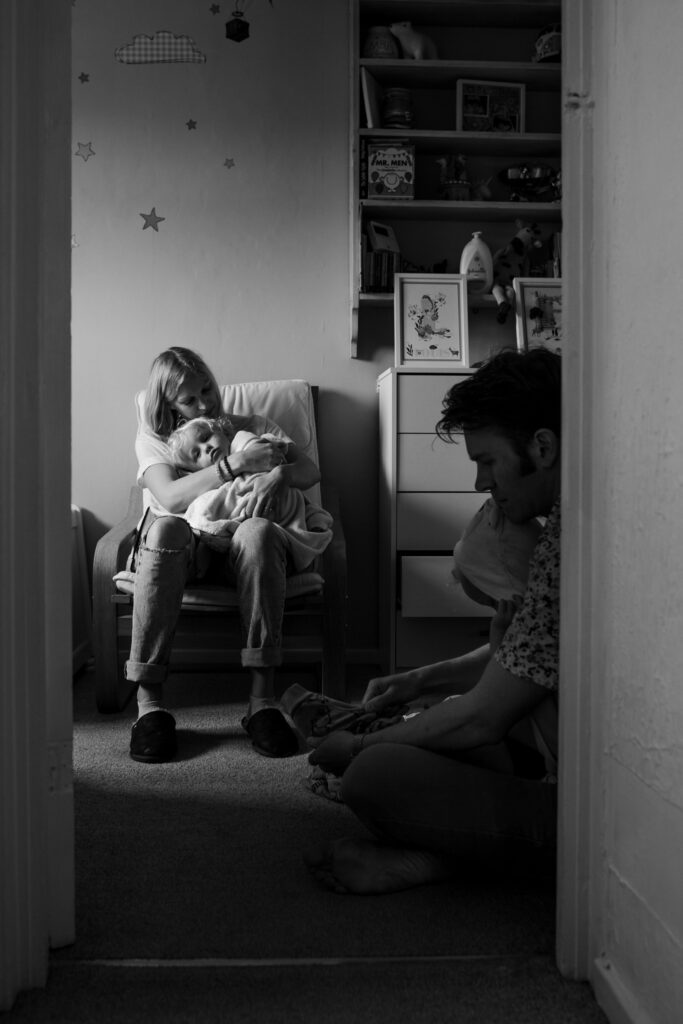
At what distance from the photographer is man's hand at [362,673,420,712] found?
1693mm

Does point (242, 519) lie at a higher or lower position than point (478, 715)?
higher

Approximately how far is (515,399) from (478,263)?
1874 millimetres

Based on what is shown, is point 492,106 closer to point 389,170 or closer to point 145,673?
point 389,170

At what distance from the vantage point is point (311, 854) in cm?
154

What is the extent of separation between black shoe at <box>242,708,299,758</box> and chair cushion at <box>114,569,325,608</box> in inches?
12.6

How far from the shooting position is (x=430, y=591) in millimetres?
2945

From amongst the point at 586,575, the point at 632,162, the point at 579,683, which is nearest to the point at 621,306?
the point at 632,162

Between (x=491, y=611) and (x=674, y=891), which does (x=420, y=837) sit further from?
(x=491, y=611)

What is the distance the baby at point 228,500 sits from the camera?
256cm

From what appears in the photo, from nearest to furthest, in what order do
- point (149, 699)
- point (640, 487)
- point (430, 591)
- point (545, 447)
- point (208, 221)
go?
point (640, 487) → point (545, 447) → point (149, 699) → point (430, 591) → point (208, 221)

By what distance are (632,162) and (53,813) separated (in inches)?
40.8

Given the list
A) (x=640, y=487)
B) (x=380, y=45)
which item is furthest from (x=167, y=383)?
(x=640, y=487)

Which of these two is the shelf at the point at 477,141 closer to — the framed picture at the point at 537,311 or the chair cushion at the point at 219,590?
the framed picture at the point at 537,311

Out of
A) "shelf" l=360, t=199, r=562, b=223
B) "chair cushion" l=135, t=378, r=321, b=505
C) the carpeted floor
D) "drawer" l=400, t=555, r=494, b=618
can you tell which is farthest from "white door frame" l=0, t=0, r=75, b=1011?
"shelf" l=360, t=199, r=562, b=223
